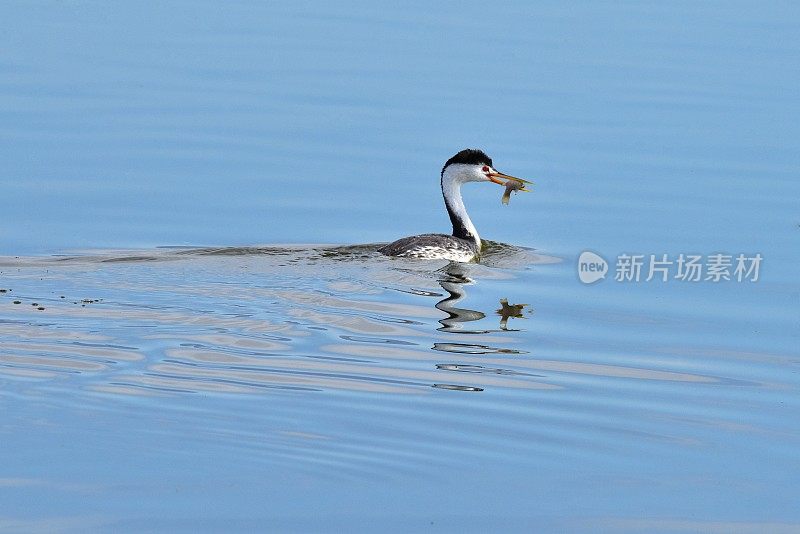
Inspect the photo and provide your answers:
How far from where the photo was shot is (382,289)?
13508mm

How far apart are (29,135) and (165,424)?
1148 cm

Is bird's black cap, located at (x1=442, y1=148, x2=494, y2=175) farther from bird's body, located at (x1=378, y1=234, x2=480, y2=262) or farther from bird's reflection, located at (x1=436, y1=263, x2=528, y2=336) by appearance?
bird's reflection, located at (x1=436, y1=263, x2=528, y2=336)

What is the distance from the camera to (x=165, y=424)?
8.98m

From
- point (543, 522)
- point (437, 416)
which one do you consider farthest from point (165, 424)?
point (543, 522)

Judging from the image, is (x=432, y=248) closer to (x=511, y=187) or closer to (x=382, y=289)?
(x=382, y=289)

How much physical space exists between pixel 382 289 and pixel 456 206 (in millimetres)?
3243

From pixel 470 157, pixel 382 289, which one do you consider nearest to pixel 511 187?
pixel 470 157

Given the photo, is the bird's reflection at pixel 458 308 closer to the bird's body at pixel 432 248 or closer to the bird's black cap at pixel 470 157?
the bird's body at pixel 432 248

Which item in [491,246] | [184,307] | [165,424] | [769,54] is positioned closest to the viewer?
[165,424]

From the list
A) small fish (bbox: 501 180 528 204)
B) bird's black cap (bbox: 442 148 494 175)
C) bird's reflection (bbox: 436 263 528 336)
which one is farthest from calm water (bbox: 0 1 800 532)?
bird's black cap (bbox: 442 148 494 175)

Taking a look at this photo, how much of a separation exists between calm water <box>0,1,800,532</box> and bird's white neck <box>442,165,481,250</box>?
473 millimetres

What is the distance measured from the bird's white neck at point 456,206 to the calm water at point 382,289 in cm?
47

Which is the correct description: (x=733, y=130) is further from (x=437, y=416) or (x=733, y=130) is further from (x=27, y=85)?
(x=437, y=416)

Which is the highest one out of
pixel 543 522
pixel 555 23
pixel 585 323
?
pixel 555 23
